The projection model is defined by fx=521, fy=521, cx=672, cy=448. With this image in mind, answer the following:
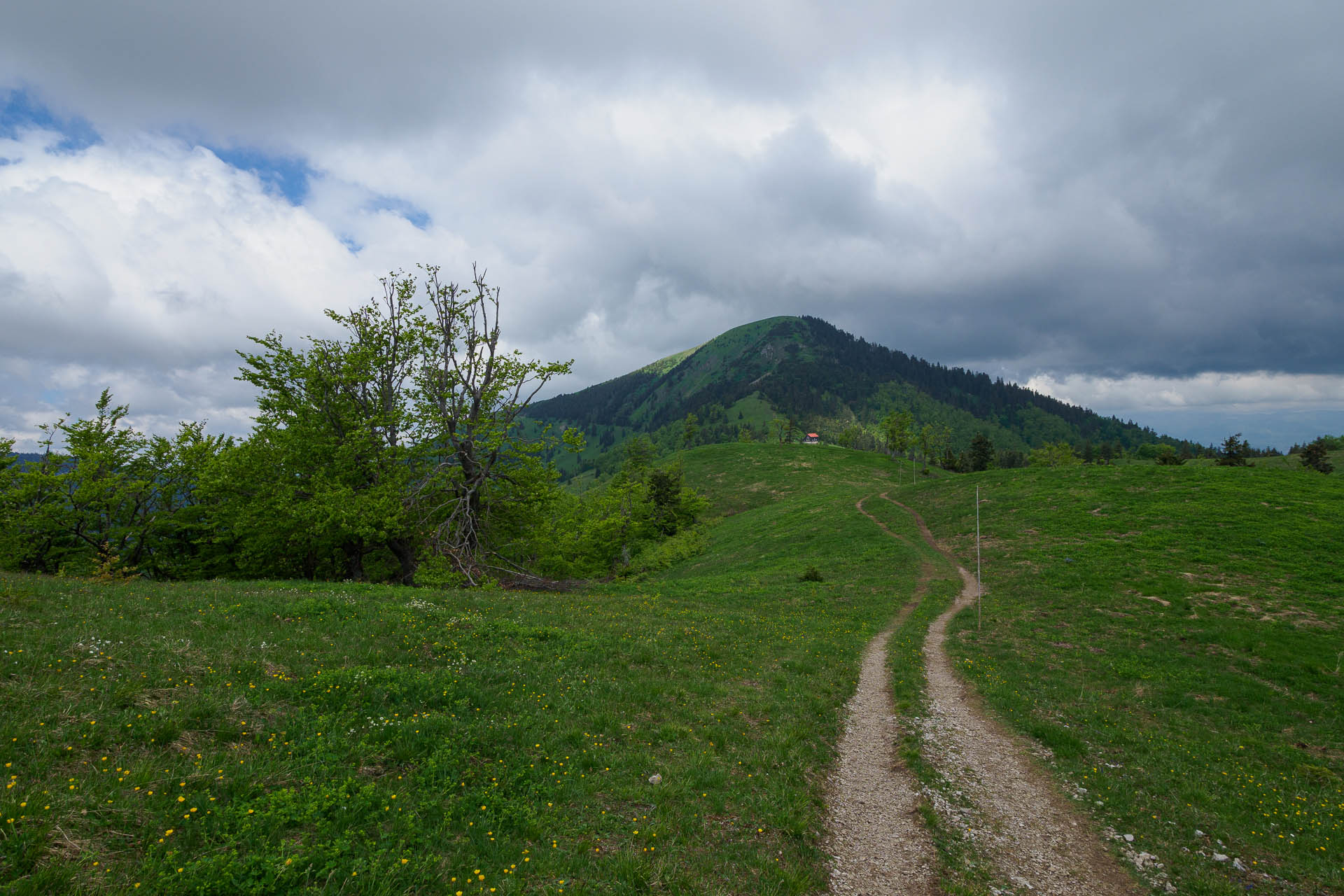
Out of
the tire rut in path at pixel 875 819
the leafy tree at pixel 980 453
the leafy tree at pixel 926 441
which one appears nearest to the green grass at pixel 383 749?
the tire rut in path at pixel 875 819

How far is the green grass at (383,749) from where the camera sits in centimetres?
572

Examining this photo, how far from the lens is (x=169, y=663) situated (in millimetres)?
9414

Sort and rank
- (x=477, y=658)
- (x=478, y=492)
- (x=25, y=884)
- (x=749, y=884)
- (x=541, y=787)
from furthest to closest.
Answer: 1. (x=478, y=492)
2. (x=477, y=658)
3. (x=541, y=787)
4. (x=749, y=884)
5. (x=25, y=884)

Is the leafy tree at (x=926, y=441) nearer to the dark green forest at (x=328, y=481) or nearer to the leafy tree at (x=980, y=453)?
the leafy tree at (x=980, y=453)

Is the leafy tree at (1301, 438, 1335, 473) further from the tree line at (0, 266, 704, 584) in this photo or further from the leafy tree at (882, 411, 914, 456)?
the tree line at (0, 266, 704, 584)

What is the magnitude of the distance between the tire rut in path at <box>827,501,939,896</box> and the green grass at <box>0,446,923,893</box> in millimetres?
403

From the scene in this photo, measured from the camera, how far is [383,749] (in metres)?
8.37

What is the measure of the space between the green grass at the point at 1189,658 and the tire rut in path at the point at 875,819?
3964mm

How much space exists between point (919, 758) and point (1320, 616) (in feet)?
81.7

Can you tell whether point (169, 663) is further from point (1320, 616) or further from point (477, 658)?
point (1320, 616)

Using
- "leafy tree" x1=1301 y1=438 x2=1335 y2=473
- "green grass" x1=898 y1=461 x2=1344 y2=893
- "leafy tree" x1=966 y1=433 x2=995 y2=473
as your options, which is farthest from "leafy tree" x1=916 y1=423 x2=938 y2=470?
"green grass" x1=898 y1=461 x2=1344 y2=893

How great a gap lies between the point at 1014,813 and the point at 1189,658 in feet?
55.2

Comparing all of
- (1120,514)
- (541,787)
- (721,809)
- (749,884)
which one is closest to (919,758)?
(721,809)

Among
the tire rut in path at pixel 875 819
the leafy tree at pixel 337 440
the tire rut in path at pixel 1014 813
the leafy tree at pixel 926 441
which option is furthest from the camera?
the leafy tree at pixel 926 441
